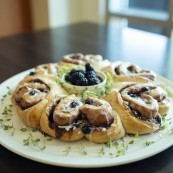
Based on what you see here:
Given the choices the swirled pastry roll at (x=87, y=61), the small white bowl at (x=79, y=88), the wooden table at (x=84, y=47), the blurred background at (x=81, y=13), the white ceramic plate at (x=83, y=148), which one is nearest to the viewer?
the white ceramic plate at (x=83, y=148)

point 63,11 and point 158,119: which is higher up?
point 158,119

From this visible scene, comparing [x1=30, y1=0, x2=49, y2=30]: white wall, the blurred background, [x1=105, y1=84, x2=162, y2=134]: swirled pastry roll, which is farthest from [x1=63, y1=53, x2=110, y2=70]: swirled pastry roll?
[x1=30, y1=0, x2=49, y2=30]: white wall

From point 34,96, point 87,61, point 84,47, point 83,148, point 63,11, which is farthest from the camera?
point 63,11

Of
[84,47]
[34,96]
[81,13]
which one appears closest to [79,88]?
[34,96]

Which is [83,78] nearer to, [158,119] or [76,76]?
[76,76]

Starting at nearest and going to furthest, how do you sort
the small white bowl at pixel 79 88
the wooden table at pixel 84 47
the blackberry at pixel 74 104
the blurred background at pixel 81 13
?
1. the blackberry at pixel 74 104
2. the small white bowl at pixel 79 88
3. the wooden table at pixel 84 47
4. the blurred background at pixel 81 13

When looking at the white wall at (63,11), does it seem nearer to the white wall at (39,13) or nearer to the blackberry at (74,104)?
the white wall at (39,13)

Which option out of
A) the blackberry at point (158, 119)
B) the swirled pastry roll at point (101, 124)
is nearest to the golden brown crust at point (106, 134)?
the swirled pastry roll at point (101, 124)
